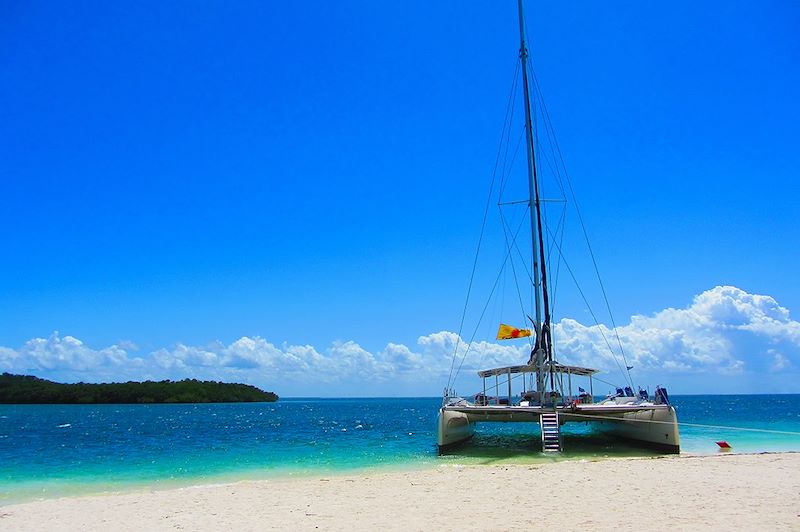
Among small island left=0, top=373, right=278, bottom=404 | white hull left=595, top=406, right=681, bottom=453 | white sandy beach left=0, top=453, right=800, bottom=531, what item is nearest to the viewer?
white sandy beach left=0, top=453, right=800, bottom=531

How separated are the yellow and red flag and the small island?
131 metres

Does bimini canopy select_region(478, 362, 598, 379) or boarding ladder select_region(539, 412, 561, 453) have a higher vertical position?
bimini canopy select_region(478, 362, 598, 379)

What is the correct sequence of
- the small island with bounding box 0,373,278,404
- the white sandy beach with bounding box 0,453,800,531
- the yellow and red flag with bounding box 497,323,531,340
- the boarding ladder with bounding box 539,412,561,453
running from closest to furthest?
the white sandy beach with bounding box 0,453,800,531 → the boarding ladder with bounding box 539,412,561,453 → the yellow and red flag with bounding box 497,323,531,340 → the small island with bounding box 0,373,278,404

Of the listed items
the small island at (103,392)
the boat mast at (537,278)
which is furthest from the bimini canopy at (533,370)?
the small island at (103,392)

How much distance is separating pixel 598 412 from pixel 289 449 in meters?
15.2

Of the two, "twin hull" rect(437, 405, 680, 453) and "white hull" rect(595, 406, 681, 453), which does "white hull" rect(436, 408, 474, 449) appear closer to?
"twin hull" rect(437, 405, 680, 453)

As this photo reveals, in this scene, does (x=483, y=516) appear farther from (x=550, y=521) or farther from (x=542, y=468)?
(x=542, y=468)

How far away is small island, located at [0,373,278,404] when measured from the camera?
429 feet

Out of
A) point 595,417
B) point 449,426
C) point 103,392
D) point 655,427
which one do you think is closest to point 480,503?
point 595,417

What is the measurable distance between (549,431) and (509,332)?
15.6 ft

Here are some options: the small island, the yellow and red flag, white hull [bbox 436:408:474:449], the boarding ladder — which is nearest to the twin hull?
white hull [bbox 436:408:474:449]

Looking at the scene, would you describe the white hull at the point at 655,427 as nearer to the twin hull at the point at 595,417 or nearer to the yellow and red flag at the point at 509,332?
the twin hull at the point at 595,417

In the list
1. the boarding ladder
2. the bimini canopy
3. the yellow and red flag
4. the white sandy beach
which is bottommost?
the white sandy beach

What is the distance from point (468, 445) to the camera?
26.8 m
